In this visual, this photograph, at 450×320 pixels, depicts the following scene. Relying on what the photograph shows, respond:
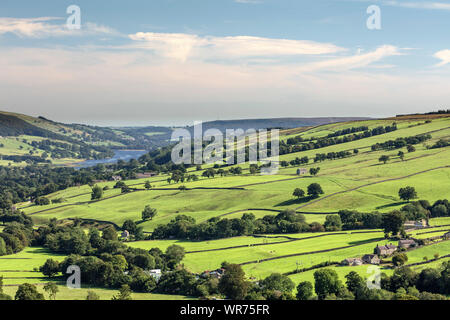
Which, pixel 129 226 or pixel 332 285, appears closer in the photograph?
pixel 332 285

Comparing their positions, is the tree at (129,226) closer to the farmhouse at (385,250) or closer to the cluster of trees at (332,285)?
the cluster of trees at (332,285)

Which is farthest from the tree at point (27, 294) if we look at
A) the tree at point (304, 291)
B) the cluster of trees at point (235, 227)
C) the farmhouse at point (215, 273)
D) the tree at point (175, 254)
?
the cluster of trees at point (235, 227)

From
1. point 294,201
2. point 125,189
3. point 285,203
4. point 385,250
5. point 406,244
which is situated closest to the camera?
point 385,250

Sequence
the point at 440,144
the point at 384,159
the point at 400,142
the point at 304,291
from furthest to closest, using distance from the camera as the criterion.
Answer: the point at 400,142
the point at 440,144
the point at 384,159
the point at 304,291

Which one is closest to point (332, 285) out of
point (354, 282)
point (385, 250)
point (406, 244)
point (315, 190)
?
point (354, 282)

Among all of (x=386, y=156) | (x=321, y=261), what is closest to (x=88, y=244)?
(x=321, y=261)

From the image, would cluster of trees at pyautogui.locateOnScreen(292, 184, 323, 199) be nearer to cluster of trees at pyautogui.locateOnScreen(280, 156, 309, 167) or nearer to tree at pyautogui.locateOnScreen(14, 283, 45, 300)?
cluster of trees at pyautogui.locateOnScreen(280, 156, 309, 167)

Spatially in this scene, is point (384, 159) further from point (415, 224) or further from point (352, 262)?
point (352, 262)

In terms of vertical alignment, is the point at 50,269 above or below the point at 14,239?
above
